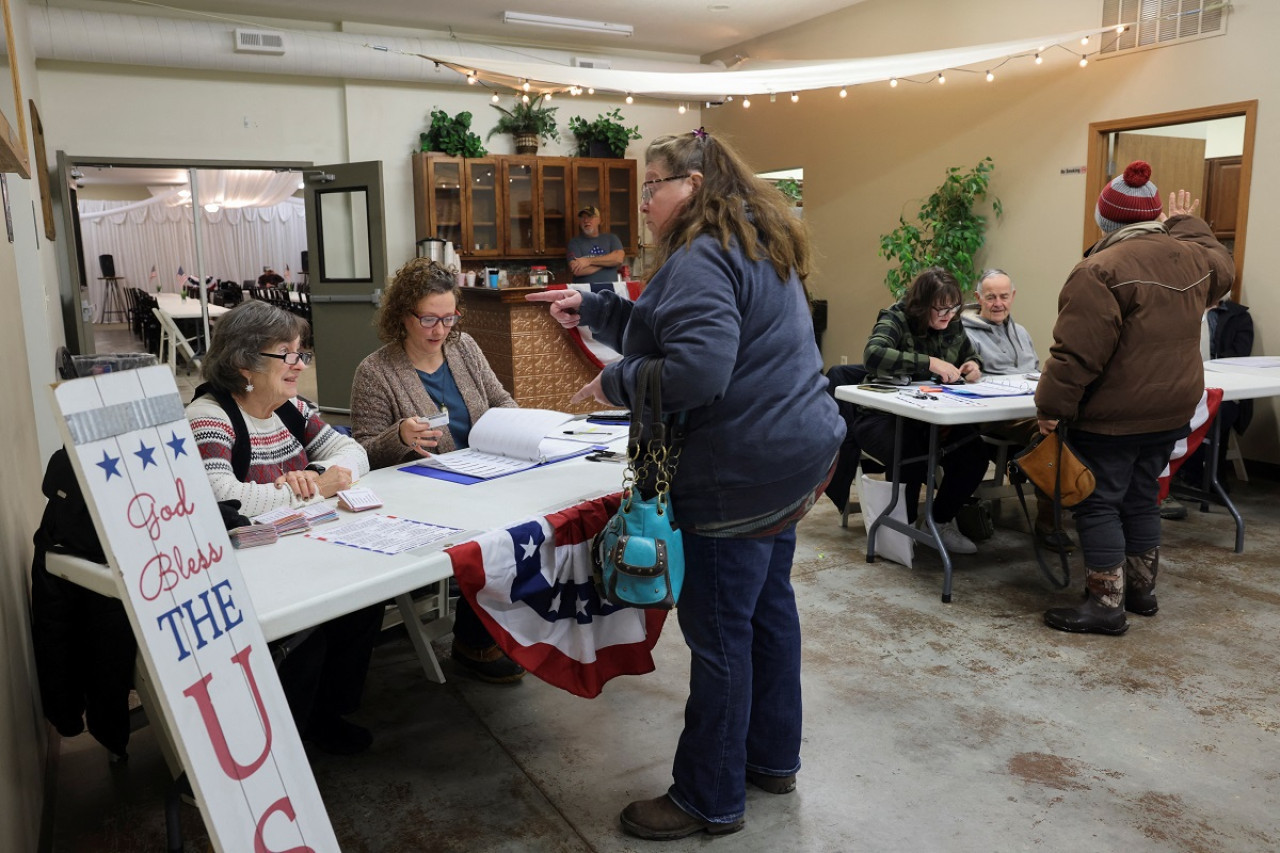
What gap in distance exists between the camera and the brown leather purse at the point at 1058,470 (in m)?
3.15

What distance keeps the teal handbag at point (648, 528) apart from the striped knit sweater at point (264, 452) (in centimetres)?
77

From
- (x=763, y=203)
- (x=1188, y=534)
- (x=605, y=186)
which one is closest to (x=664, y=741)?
(x=763, y=203)

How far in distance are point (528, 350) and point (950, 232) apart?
3127 mm

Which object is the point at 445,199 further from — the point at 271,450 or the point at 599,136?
the point at 271,450

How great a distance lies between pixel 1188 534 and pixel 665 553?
3460mm

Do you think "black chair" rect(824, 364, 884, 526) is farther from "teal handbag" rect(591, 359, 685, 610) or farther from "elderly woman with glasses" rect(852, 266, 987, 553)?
"teal handbag" rect(591, 359, 685, 610)

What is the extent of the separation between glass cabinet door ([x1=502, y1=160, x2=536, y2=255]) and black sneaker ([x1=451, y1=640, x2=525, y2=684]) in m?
5.62

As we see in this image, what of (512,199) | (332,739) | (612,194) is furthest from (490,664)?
(612,194)

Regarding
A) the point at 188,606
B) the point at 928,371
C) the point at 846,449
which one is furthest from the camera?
the point at 846,449

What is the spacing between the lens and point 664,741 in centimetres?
253

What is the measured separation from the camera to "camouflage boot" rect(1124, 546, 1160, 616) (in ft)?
11.0

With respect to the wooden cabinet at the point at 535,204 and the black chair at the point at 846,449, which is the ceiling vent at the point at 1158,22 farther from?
the wooden cabinet at the point at 535,204

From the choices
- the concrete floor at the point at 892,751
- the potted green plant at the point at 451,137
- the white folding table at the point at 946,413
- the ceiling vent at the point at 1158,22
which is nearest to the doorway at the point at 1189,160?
the ceiling vent at the point at 1158,22

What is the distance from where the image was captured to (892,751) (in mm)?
2480
